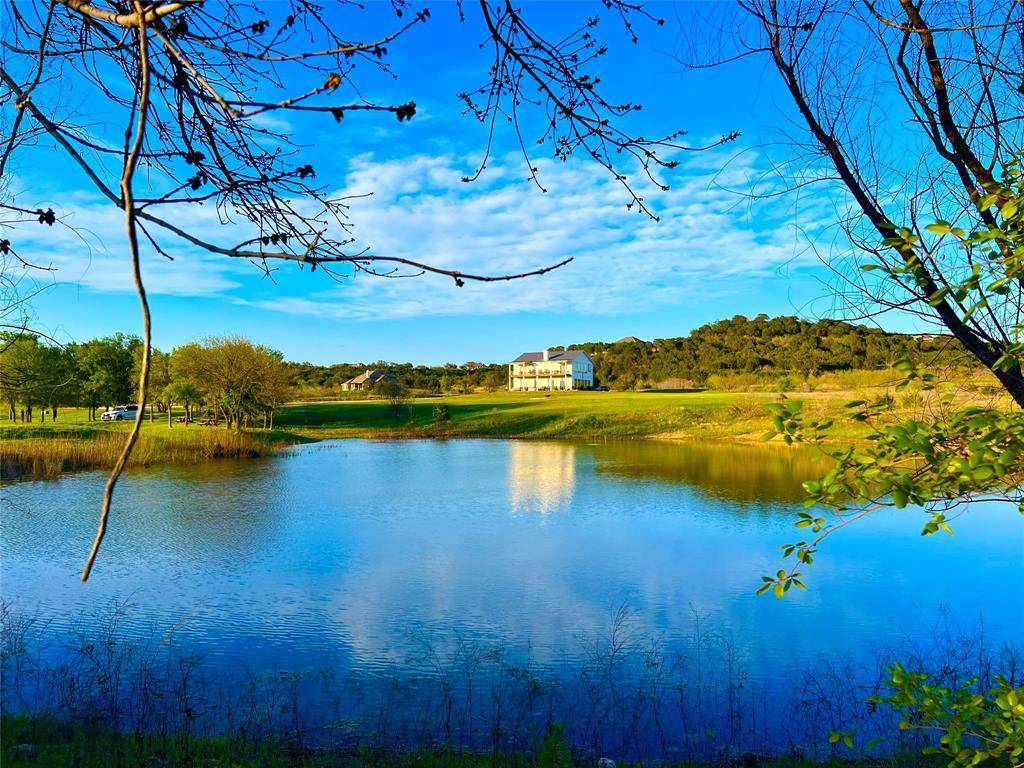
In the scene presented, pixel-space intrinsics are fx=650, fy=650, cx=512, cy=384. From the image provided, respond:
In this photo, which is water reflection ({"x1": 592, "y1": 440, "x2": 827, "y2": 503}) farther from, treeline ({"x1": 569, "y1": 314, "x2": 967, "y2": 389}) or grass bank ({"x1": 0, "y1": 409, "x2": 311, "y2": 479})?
grass bank ({"x1": 0, "y1": 409, "x2": 311, "y2": 479})

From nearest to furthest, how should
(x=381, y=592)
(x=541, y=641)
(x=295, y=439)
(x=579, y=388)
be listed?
(x=541, y=641), (x=381, y=592), (x=295, y=439), (x=579, y=388)

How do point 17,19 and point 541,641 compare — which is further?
point 541,641

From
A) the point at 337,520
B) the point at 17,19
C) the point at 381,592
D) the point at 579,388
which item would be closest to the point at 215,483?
the point at 337,520

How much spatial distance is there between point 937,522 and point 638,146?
1.69 metres

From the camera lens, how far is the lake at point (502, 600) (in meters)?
7.33

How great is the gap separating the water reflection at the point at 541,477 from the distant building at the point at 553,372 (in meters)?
58.3

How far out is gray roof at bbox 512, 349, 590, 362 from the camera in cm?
9983

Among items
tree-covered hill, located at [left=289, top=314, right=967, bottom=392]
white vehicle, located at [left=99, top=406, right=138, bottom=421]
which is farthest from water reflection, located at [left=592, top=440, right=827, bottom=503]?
white vehicle, located at [left=99, top=406, right=138, bottom=421]

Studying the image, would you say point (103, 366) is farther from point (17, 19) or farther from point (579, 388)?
point (579, 388)

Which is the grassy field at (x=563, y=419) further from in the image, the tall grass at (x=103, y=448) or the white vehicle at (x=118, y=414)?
the tall grass at (x=103, y=448)

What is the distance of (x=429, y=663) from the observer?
8.17 m

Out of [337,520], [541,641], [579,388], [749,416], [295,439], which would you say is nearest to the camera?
[541,641]

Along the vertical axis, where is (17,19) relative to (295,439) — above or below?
above

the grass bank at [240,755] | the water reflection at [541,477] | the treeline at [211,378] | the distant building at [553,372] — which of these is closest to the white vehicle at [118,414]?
the treeline at [211,378]
